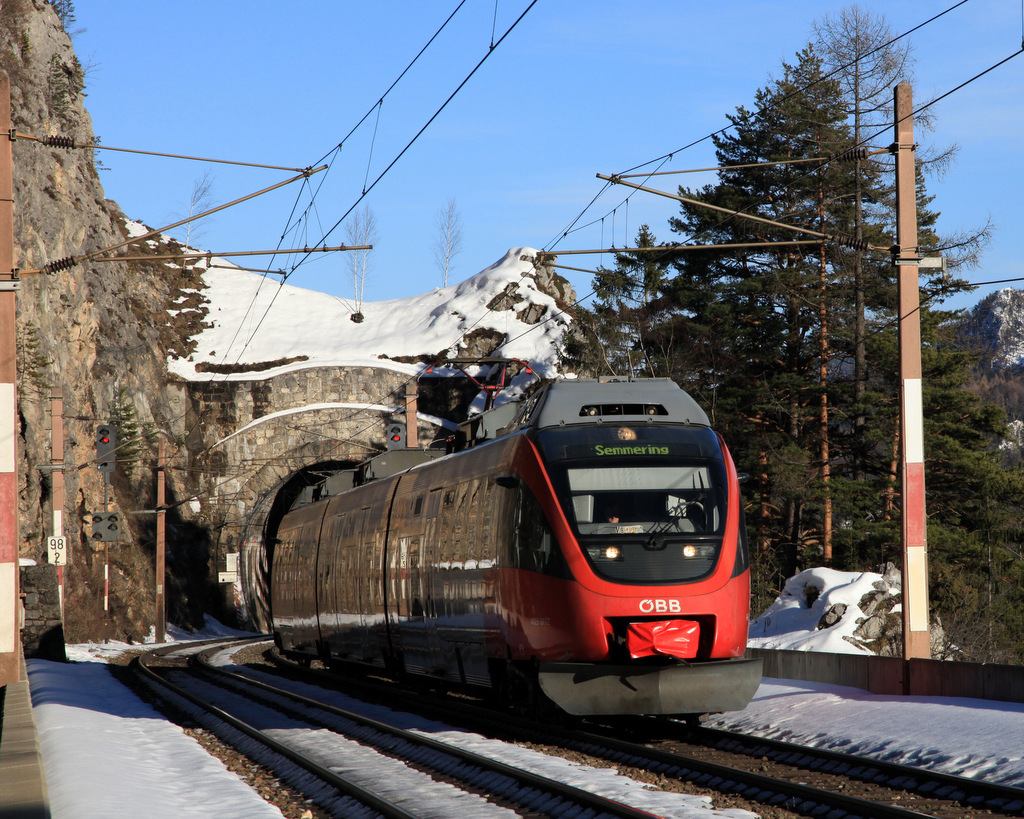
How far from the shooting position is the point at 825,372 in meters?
43.6


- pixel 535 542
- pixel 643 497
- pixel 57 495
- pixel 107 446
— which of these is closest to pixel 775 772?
pixel 643 497

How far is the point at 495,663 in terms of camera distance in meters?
14.3

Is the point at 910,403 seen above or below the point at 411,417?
below

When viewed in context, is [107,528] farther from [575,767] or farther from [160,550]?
[575,767]

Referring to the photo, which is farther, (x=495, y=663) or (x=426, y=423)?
(x=426, y=423)

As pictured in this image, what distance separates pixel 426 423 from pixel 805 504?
24.3m

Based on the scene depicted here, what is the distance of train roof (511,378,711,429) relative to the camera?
44.6 feet

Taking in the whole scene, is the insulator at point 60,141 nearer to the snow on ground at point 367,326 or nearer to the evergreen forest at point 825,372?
the evergreen forest at point 825,372

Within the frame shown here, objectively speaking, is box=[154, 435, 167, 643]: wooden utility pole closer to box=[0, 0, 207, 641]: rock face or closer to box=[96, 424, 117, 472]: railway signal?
box=[0, 0, 207, 641]: rock face

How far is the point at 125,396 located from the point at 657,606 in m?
49.0

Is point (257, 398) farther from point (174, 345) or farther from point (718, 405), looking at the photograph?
point (718, 405)

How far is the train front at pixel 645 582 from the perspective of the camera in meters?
11.8

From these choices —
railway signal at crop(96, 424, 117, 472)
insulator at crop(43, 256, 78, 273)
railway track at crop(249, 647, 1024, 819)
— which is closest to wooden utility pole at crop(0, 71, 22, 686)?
insulator at crop(43, 256, 78, 273)

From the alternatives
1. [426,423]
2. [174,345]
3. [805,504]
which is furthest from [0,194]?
[174,345]
